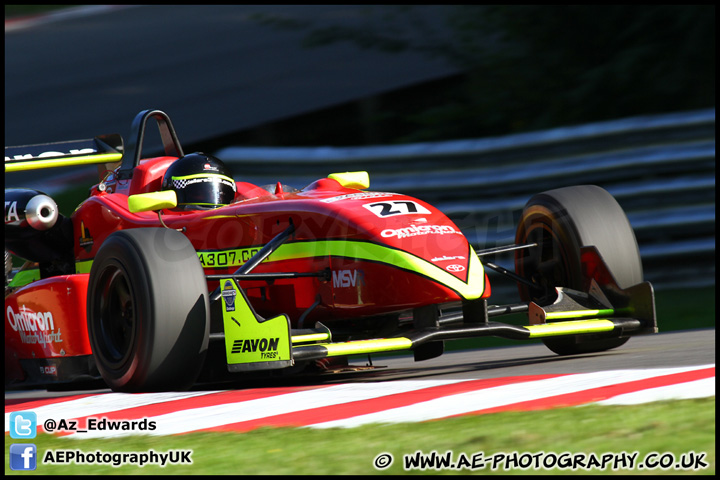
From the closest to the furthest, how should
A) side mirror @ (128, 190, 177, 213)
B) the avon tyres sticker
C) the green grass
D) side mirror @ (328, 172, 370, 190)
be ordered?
the green grass → the avon tyres sticker → side mirror @ (128, 190, 177, 213) → side mirror @ (328, 172, 370, 190)

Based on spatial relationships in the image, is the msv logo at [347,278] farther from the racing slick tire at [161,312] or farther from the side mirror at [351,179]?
the side mirror at [351,179]

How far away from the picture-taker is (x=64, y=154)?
6.92m

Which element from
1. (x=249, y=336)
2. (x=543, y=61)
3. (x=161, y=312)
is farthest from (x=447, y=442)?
(x=543, y=61)

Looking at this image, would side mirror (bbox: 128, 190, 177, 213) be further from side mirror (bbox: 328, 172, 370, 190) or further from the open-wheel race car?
side mirror (bbox: 328, 172, 370, 190)

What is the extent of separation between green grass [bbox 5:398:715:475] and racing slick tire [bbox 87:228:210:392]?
1.04m

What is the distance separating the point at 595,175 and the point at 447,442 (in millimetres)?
5521

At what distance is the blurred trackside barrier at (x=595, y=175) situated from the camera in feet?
26.5

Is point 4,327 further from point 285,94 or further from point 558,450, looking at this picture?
point 285,94

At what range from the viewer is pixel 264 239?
18.3ft

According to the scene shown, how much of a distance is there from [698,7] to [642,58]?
0.71 metres

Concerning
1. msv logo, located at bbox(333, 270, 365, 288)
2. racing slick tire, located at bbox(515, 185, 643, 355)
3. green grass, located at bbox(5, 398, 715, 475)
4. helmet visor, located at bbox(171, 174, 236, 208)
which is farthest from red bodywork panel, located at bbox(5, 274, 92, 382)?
racing slick tire, located at bbox(515, 185, 643, 355)

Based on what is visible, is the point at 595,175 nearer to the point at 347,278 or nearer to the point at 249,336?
the point at 347,278

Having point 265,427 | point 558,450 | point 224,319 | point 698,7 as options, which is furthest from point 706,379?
point 698,7

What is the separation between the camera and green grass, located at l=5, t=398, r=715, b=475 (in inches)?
122
